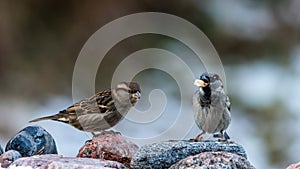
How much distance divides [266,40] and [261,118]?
0.31 meters

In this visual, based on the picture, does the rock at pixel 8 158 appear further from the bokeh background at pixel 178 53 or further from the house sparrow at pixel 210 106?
the bokeh background at pixel 178 53

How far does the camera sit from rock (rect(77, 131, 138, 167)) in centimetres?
Answer: 82

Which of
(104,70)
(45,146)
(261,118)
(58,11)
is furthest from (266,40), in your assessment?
(45,146)

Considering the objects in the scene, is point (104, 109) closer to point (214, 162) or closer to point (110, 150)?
point (110, 150)

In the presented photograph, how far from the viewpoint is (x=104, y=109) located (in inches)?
39.1

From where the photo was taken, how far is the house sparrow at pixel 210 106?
897mm

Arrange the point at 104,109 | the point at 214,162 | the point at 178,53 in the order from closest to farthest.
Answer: the point at 214,162
the point at 104,109
the point at 178,53

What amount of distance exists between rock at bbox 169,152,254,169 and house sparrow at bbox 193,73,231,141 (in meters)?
0.19

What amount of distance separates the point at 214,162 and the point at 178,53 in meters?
1.31

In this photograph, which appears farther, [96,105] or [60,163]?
[96,105]

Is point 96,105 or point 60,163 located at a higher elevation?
point 96,105

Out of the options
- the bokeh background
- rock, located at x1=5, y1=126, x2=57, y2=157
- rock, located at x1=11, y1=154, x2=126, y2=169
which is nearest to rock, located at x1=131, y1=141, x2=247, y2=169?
rock, located at x1=11, y1=154, x2=126, y2=169

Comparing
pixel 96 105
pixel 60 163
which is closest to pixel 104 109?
pixel 96 105

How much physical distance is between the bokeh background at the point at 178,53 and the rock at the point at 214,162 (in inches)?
42.0
